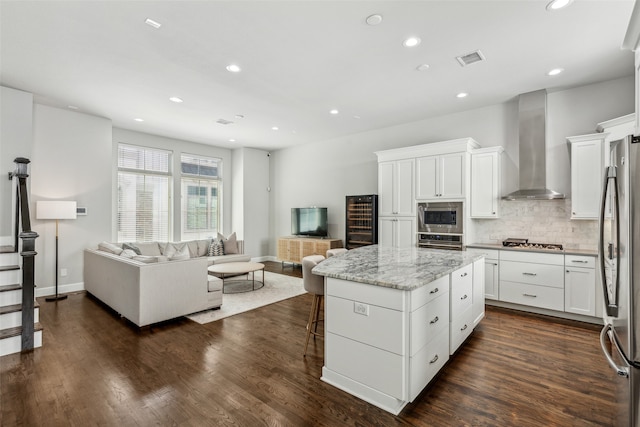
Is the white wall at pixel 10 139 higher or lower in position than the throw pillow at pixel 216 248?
higher

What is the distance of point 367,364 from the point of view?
2.11m

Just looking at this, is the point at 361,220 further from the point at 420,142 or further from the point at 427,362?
the point at 427,362

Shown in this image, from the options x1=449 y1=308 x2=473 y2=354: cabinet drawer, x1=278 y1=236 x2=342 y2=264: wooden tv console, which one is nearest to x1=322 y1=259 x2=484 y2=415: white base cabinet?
x1=449 y1=308 x2=473 y2=354: cabinet drawer

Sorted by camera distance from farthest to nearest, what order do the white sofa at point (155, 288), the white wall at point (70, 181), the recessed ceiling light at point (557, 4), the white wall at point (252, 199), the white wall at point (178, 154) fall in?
the white wall at point (252, 199)
the white wall at point (178, 154)
the white wall at point (70, 181)
the white sofa at point (155, 288)
the recessed ceiling light at point (557, 4)

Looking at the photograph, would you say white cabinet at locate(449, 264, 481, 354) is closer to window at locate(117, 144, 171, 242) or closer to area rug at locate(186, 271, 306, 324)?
area rug at locate(186, 271, 306, 324)

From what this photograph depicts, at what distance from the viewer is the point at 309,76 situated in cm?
376

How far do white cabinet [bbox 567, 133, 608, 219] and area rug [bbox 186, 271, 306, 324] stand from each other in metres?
4.20

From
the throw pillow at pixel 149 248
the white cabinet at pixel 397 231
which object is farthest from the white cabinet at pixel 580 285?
the throw pillow at pixel 149 248

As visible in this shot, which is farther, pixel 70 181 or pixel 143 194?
pixel 143 194

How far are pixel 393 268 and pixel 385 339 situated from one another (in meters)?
0.61

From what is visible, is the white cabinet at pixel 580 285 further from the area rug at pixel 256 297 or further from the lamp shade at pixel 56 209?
the lamp shade at pixel 56 209

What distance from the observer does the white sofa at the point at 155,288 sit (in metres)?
3.45

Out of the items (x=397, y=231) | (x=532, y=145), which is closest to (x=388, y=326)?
(x=397, y=231)

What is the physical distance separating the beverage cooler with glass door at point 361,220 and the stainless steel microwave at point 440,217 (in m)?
0.95
